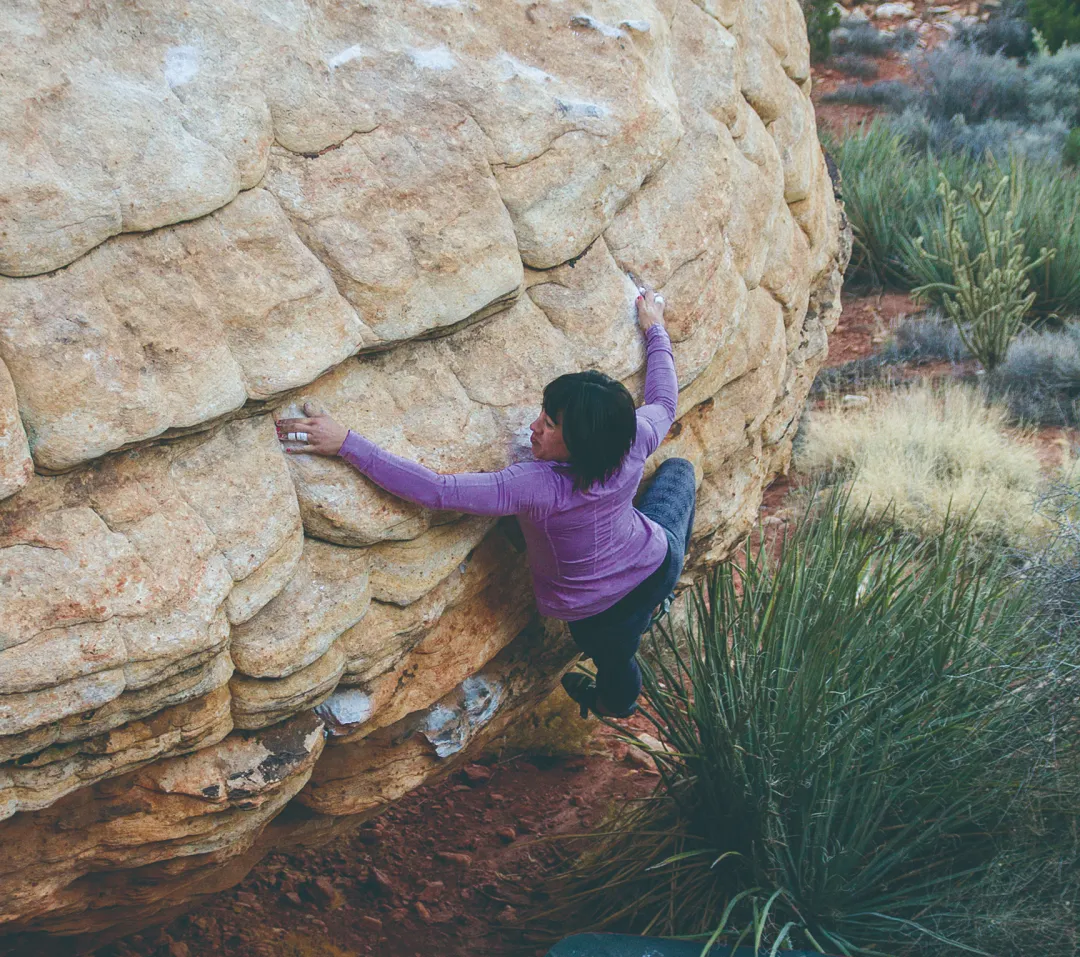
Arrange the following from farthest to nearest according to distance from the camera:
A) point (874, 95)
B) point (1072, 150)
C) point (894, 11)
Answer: point (894, 11) → point (874, 95) → point (1072, 150)

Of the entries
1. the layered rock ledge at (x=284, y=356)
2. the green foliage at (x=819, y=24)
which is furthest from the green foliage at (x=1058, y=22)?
the layered rock ledge at (x=284, y=356)

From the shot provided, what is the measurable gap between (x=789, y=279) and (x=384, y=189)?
1836 mm

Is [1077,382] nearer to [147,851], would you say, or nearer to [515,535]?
[515,535]

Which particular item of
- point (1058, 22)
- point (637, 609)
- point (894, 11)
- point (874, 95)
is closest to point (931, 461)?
point (637, 609)

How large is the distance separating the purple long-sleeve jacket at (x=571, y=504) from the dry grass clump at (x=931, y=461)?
2.77m

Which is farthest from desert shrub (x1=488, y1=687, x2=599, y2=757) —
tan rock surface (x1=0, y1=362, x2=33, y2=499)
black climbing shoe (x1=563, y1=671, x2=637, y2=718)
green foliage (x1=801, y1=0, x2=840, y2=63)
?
green foliage (x1=801, y1=0, x2=840, y2=63)

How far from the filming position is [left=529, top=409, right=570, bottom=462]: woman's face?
2.89 metres

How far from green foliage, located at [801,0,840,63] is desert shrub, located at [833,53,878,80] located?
0.68 ft

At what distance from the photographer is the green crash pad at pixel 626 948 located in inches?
120

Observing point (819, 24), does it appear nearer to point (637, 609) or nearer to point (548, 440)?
point (637, 609)

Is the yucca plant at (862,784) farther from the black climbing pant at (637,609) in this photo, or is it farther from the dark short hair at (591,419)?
the dark short hair at (591,419)

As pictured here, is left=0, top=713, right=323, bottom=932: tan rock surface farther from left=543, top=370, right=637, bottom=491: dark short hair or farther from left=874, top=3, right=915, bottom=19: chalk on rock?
left=874, top=3, right=915, bottom=19: chalk on rock

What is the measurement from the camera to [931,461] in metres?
6.57

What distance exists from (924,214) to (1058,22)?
6.16 m
